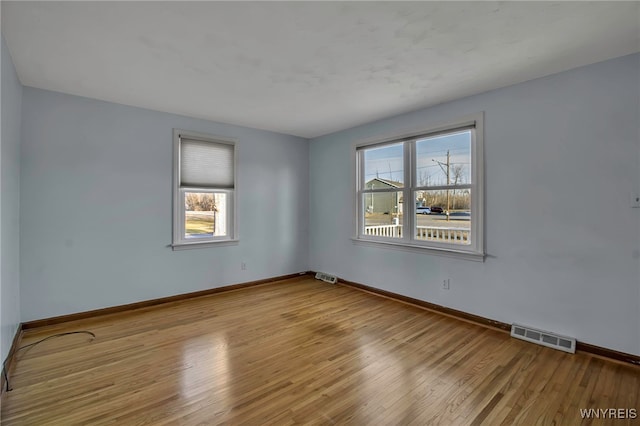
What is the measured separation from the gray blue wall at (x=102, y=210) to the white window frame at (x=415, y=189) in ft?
6.12

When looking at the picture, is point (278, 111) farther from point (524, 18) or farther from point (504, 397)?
point (504, 397)

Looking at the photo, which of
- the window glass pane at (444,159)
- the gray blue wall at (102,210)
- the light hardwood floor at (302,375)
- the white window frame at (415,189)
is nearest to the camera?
the light hardwood floor at (302,375)

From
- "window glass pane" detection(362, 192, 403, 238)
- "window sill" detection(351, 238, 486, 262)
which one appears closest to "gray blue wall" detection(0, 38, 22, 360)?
"window sill" detection(351, 238, 486, 262)

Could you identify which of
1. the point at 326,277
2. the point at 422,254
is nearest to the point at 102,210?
the point at 326,277

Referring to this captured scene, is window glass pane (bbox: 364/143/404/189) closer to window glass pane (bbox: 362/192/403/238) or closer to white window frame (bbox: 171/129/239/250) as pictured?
window glass pane (bbox: 362/192/403/238)

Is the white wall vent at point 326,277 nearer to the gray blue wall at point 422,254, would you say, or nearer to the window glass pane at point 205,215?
the gray blue wall at point 422,254

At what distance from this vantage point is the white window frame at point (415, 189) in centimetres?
330

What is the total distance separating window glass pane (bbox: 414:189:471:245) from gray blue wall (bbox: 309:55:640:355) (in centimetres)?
26

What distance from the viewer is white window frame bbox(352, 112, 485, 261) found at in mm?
3303

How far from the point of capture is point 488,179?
10.6ft

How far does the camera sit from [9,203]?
8.32 feet

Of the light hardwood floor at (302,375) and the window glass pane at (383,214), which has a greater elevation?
the window glass pane at (383,214)

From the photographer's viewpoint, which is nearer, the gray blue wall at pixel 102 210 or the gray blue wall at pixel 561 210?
the gray blue wall at pixel 561 210

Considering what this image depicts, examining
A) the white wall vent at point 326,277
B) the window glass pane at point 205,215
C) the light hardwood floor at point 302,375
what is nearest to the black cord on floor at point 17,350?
the light hardwood floor at point 302,375
